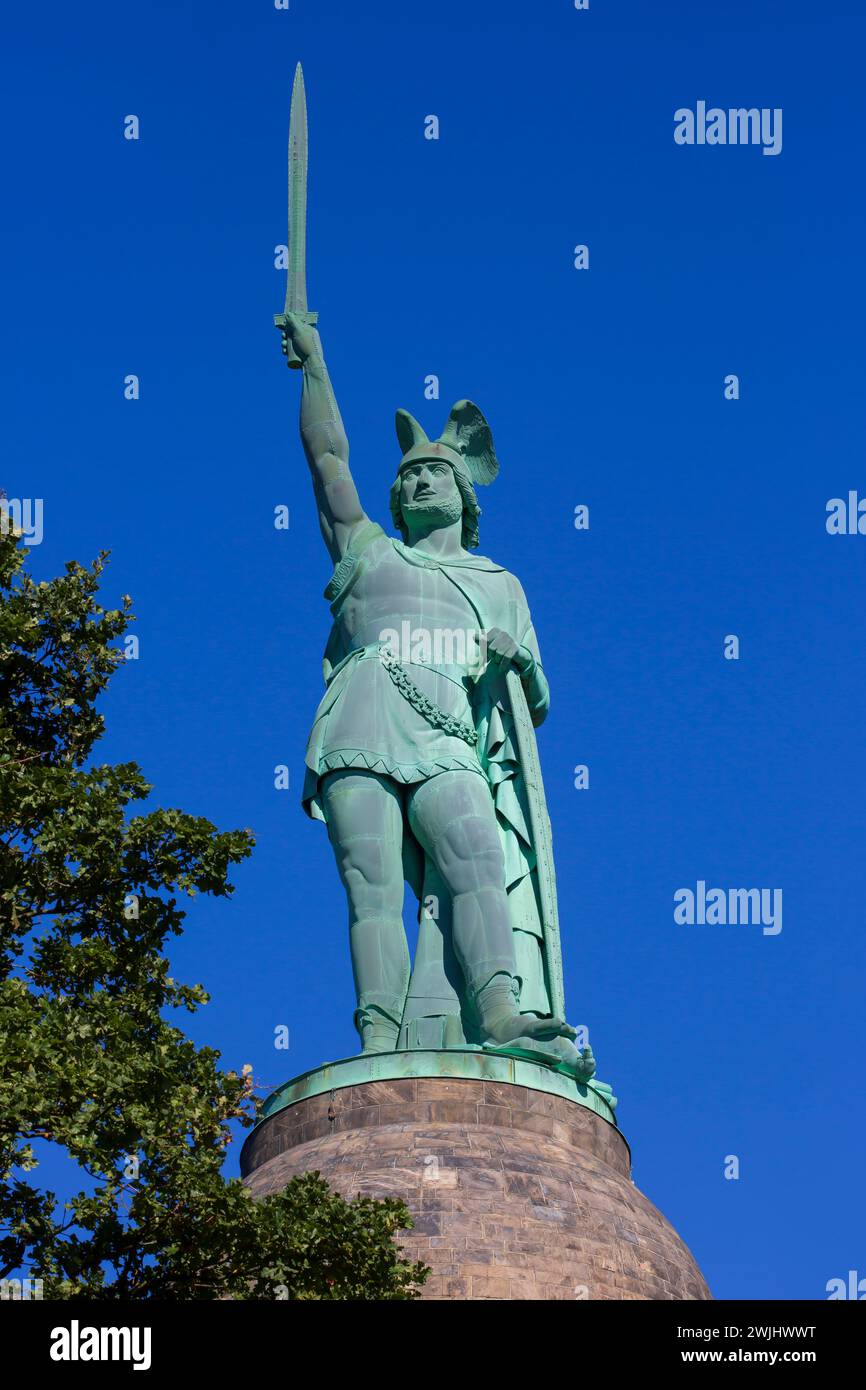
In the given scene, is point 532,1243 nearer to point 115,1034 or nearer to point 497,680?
point 115,1034

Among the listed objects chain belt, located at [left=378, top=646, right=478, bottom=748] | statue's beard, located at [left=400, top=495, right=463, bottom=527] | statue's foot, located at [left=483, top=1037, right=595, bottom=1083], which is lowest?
statue's foot, located at [left=483, top=1037, right=595, bottom=1083]

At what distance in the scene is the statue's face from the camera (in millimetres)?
21484

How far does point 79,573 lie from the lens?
56.4ft

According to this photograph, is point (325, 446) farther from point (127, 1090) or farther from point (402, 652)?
point (127, 1090)

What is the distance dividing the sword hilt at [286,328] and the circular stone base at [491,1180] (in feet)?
25.1

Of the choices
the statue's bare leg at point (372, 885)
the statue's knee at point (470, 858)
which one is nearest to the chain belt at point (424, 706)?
the statue's bare leg at point (372, 885)

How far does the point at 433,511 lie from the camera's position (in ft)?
70.4

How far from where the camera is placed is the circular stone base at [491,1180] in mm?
15945

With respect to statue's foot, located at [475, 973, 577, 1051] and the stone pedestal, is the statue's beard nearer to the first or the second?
statue's foot, located at [475, 973, 577, 1051]

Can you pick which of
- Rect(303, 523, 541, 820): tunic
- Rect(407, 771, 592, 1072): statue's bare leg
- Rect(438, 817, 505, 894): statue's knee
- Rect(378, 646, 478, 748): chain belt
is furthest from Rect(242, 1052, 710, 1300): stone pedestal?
Rect(378, 646, 478, 748): chain belt

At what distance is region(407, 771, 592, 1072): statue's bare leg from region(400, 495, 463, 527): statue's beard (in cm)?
284

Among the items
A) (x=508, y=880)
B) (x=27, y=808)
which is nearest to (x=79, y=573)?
(x=27, y=808)

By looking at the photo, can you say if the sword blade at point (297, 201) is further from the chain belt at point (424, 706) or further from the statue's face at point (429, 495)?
the chain belt at point (424, 706)
